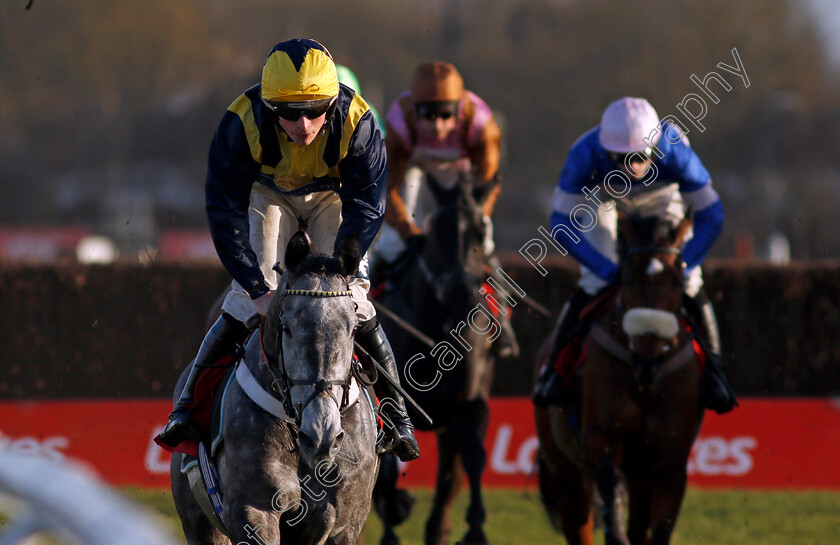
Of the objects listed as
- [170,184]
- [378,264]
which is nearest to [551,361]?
[378,264]

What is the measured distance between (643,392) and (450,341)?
4.23 ft

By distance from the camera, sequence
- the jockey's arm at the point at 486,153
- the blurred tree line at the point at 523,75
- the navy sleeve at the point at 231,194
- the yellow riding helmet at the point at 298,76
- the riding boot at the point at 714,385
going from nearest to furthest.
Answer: the yellow riding helmet at the point at 298,76 → the navy sleeve at the point at 231,194 → the riding boot at the point at 714,385 → the jockey's arm at the point at 486,153 → the blurred tree line at the point at 523,75

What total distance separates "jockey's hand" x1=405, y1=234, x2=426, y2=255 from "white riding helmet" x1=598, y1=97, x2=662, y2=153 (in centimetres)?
125

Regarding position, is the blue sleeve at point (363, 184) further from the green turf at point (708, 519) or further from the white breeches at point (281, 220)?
the green turf at point (708, 519)

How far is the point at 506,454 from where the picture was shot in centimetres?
864

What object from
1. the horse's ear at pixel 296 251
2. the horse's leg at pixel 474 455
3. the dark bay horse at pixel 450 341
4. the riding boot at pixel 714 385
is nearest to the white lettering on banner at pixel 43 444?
the dark bay horse at pixel 450 341

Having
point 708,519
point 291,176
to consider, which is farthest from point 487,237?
point 708,519

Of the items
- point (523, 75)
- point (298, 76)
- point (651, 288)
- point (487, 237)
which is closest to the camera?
point (298, 76)

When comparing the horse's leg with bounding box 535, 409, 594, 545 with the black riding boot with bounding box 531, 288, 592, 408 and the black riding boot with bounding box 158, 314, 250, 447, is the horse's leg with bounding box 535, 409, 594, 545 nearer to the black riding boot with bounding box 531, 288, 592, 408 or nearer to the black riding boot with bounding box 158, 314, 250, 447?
the black riding boot with bounding box 531, 288, 592, 408

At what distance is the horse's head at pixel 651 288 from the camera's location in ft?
16.5

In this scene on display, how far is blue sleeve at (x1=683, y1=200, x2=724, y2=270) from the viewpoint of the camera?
5.59m

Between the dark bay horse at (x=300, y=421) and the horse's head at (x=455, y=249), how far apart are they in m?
2.36

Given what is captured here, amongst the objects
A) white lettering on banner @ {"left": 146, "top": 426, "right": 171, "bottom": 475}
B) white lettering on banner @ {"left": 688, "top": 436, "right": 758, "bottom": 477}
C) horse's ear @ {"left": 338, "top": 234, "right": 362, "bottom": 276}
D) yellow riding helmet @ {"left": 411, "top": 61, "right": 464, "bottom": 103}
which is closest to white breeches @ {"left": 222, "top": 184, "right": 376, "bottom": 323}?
horse's ear @ {"left": 338, "top": 234, "right": 362, "bottom": 276}

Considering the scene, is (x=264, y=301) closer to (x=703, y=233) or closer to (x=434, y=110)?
(x=703, y=233)
